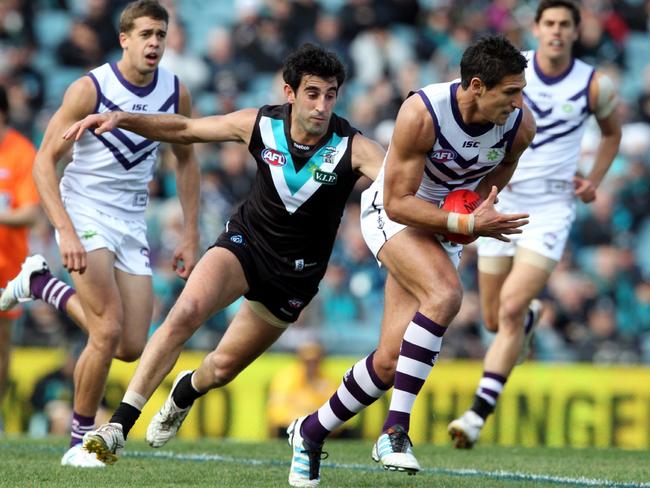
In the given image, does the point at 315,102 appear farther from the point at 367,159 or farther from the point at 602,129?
the point at 602,129

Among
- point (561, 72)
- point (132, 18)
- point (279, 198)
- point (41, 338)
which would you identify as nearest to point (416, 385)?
point (279, 198)

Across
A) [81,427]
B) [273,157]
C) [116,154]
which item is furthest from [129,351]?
[273,157]

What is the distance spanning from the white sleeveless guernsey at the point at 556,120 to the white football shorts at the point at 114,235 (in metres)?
3.13

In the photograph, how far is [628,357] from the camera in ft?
46.2

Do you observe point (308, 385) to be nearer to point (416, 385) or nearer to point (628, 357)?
point (628, 357)

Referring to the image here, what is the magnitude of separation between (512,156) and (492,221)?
778mm

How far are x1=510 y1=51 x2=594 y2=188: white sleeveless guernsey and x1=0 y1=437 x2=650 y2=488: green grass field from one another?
2228mm

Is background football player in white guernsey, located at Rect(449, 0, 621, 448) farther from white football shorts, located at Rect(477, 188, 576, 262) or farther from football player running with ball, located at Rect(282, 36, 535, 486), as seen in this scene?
football player running with ball, located at Rect(282, 36, 535, 486)

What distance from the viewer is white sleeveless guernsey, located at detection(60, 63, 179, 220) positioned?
30.1 ft

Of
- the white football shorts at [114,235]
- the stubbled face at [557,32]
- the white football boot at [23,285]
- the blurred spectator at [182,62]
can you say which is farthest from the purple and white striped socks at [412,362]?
the blurred spectator at [182,62]

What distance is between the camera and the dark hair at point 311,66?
7941 millimetres

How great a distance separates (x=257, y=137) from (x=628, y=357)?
7145 millimetres

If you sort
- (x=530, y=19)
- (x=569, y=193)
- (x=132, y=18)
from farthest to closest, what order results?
(x=530, y=19), (x=569, y=193), (x=132, y=18)

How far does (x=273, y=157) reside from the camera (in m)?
8.20
